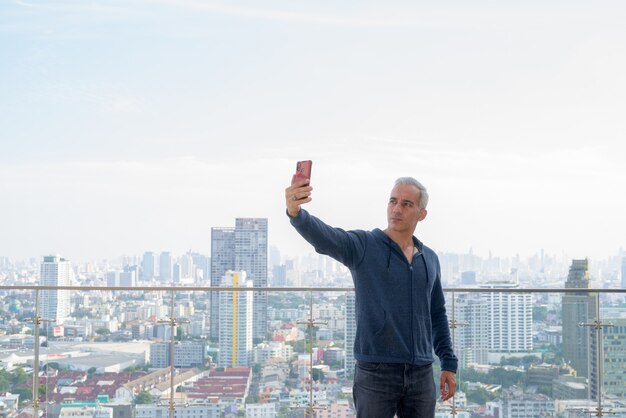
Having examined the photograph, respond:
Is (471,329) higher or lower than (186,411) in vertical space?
higher

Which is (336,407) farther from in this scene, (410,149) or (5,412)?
(410,149)

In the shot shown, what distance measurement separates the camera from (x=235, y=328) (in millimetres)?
3613

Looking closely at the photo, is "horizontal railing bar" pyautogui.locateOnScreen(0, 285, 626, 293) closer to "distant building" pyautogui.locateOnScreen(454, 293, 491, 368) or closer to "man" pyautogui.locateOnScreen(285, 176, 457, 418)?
"distant building" pyautogui.locateOnScreen(454, 293, 491, 368)

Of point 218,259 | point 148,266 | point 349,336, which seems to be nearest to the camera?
point 349,336

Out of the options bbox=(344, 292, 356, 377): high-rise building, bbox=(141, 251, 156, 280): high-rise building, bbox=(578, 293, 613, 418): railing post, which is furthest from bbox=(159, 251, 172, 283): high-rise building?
bbox=(578, 293, 613, 418): railing post

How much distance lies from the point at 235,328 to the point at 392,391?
162 cm

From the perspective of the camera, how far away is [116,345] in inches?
149

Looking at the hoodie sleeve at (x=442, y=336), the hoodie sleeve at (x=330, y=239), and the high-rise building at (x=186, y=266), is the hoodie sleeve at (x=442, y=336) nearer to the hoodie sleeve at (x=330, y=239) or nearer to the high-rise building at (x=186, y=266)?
the hoodie sleeve at (x=330, y=239)

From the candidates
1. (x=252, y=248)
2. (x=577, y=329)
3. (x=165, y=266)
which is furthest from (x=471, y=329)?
(x=165, y=266)

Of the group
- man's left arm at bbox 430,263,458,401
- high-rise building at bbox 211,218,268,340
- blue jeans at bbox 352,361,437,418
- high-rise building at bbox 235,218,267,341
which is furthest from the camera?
high-rise building at bbox 235,218,267,341

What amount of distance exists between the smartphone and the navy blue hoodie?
0.55ft

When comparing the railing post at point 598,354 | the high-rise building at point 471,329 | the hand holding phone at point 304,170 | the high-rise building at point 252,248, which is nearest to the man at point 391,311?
the hand holding phone at point 304,170

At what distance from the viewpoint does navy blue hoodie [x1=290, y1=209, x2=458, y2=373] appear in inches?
84.4

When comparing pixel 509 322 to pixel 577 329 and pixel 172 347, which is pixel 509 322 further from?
pixel 172 347
